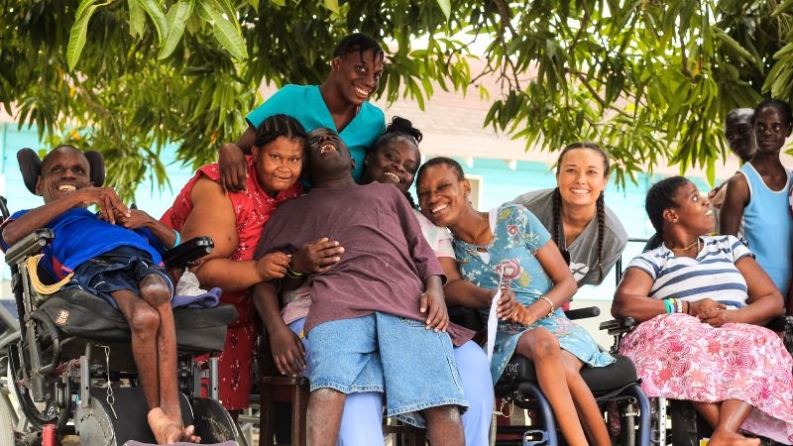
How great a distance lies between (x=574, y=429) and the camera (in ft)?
14.7

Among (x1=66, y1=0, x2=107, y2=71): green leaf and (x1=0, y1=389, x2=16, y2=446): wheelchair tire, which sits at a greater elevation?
(x1=66, y1=0, x2=107, y2=71): green leaf

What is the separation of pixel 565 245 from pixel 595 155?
46 cm

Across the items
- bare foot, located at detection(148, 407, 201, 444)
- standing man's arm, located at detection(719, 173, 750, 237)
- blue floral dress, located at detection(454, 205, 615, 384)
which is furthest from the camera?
standing man's arm, located at detection(719, 173, 750, 237)

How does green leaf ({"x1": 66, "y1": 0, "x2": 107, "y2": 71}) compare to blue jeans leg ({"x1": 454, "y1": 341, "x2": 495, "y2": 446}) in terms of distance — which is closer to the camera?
green leaf ({"x1": 66, "y1": 0, "x2": 107, "y2": 71})

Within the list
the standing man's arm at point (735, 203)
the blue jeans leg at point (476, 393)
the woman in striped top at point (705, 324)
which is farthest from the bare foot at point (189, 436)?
the standing man's arm at point (735, 203)

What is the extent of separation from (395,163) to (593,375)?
1.25 m

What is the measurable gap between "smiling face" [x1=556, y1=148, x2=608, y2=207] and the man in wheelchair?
1.87 metres

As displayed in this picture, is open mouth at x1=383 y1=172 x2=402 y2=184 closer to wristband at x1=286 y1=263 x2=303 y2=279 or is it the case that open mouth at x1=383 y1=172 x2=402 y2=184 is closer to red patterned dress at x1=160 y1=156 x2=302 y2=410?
red patterned dress at x1=160 y1=156 x2=302 y2=410

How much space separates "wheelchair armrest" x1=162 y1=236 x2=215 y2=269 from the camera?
14.2ft

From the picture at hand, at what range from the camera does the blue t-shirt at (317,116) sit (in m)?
5.24

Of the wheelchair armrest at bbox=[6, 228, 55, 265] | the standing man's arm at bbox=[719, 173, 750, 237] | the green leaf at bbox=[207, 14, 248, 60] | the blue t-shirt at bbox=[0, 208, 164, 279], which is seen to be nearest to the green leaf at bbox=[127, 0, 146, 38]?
the green leaf at bbox=[207, 14, 248, 60]

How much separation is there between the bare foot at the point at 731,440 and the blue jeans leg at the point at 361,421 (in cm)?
146

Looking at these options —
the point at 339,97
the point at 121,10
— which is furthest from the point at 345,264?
the point at 121,10

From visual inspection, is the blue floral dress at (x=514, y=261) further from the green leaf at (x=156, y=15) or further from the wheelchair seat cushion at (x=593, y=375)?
the green leaf at (x=156, y=15)
